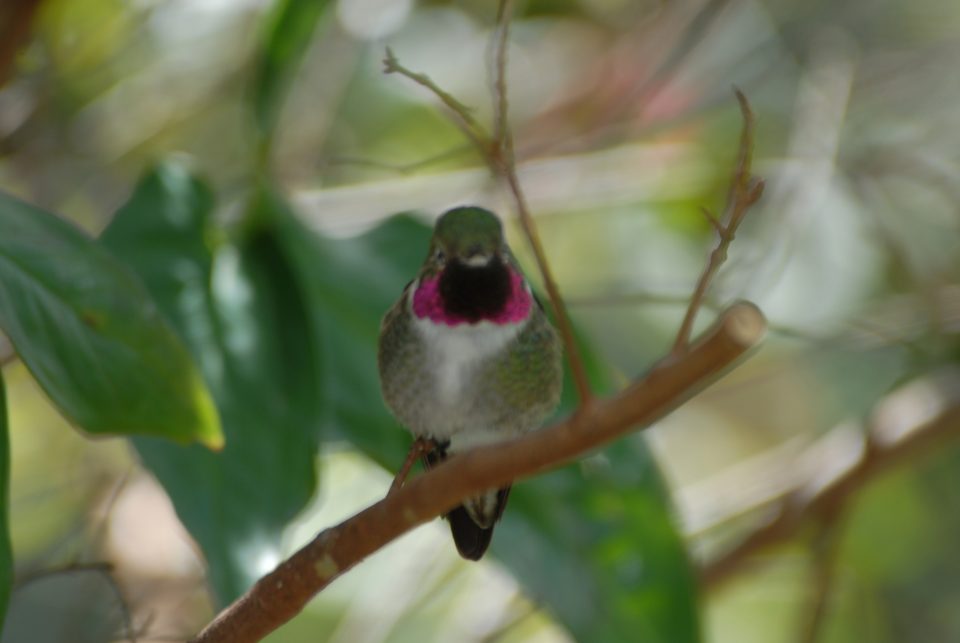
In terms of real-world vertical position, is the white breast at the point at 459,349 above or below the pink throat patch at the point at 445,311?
below

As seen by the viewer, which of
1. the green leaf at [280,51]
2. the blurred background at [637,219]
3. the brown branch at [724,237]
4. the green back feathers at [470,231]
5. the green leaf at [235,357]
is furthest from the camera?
the blurred background at [637,219]

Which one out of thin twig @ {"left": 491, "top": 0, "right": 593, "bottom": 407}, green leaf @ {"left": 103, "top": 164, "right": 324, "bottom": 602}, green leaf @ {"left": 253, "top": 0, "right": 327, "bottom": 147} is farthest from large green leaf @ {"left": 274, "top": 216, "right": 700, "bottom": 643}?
thin twig @ {"left": 491, "top": 0, "right": 593, "bottom": 407}

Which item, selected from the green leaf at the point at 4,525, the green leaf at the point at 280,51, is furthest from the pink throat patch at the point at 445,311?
the green leaf at the point at 280,51

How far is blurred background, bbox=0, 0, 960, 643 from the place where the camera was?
310cm

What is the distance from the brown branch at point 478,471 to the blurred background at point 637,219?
1555 mm

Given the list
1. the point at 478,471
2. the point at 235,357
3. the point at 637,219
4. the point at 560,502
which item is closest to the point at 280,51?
the point at 235,357

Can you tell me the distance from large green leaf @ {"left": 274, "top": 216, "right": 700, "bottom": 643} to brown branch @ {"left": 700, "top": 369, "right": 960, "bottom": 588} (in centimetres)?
61

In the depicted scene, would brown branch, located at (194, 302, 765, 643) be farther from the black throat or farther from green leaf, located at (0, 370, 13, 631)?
the black throat

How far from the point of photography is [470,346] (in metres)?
1.85

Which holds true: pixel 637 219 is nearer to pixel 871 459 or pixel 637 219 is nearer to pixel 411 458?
pixel 871 459

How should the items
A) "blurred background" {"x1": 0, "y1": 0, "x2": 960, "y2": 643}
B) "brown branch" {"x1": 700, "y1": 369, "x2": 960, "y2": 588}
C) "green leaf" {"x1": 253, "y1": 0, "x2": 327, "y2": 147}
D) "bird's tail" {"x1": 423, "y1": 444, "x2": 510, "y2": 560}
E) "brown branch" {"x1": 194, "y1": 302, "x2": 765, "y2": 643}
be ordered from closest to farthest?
1. "brown branch" {"x1": 194, "y1": 302, "x2": 765, "y2": 643}
2. "bird's tail" {"x1": 423, "y1": 444, "x2": 510, "y2": 560}
3. "green leaf" {"x1": 253, "y1": 0, "x2": 327, "y2": 147}
4. "brown branch" {"x1": 700, "y1": 369, "x2": 960, "y2": 588}
5. "blurred background" {"x1": 0, "y1": 0, "x2": 960, "y2": 643}

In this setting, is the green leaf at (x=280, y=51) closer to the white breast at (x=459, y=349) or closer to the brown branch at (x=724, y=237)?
the white breast at (x=459, y=349)

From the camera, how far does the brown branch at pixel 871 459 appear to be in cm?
280

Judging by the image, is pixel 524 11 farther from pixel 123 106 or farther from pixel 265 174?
pixel 265 174
